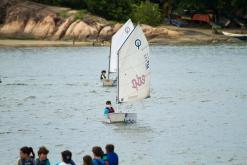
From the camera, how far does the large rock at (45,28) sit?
11325 cm

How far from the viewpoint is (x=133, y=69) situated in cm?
4859

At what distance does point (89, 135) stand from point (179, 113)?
10448 mm

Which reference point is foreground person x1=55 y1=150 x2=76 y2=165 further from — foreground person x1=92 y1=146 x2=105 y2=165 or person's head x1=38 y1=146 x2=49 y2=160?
foreground person x1=92 y1=146 x2=105 y2=165

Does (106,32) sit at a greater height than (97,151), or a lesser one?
lesser

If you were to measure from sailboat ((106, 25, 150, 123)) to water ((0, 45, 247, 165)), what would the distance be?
162cm

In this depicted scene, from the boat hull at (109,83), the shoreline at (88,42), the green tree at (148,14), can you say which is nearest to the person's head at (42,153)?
the boat hull at (109,83)

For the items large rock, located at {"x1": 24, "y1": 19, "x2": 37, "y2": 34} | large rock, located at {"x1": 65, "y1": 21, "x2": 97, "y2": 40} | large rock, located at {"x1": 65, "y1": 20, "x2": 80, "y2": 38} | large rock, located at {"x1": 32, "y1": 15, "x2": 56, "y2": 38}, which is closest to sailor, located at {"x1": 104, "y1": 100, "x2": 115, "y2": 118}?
large rock, located at {"x1": 65, "y1": 21, "x2": 97, "y2": 40}

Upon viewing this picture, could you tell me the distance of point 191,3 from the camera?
120188mm

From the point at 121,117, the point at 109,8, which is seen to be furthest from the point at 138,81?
the point at 109,8

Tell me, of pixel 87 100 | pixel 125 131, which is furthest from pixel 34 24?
pixel 125 131

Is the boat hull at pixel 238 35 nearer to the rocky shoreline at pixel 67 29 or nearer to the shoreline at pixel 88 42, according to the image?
the shoreline at pixel 88 42

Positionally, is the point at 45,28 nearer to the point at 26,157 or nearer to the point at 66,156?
the point at 26,157

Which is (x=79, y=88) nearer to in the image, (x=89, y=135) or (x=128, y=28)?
(x=128, y=28)

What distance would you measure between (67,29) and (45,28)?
291cm
